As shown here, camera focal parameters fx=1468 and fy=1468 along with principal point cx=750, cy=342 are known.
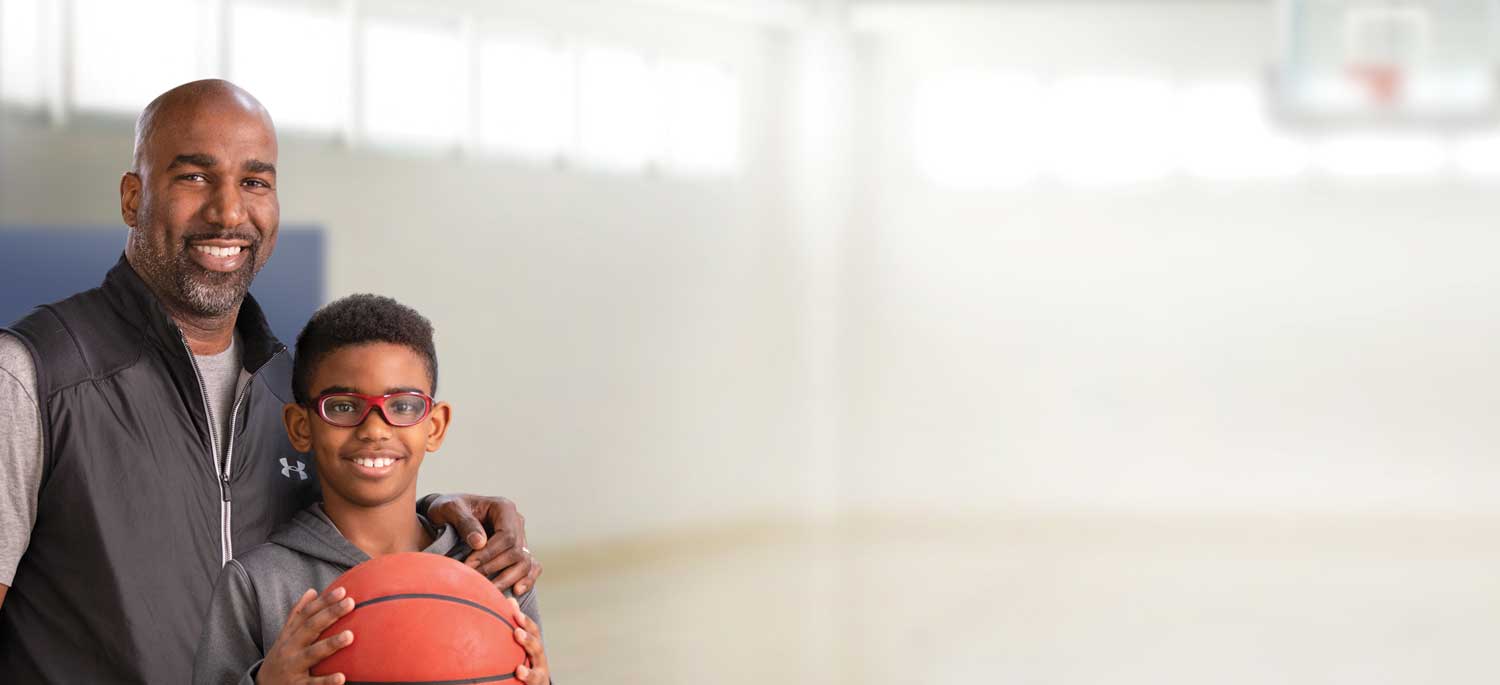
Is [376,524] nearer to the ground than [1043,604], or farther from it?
farther from it

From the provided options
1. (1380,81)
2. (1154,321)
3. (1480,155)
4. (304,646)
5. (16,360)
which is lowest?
(1154,321)

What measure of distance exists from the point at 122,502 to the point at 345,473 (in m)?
0.27

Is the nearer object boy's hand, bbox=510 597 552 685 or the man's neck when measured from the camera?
boy's hand, bbox=510 597 552 685

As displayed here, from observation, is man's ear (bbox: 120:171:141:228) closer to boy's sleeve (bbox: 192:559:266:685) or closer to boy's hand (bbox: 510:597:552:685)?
boy's sleeve (bbox: 192:559:266:685)

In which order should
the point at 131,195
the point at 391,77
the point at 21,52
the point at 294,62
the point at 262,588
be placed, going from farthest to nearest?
the point at 391,77 < the point at 294,62 < the point at 21,52 < the point at 131,195 < the point at 262,588

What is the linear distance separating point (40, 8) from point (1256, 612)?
5256mm

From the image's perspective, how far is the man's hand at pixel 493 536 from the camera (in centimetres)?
154

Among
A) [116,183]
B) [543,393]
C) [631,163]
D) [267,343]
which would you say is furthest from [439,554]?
[631,163]

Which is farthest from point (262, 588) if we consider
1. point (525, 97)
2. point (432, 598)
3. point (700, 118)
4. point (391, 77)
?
point (700, 118)

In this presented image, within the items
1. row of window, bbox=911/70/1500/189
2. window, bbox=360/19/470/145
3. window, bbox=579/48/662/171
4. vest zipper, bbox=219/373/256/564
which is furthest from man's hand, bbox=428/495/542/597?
row of window, bbox=911/70/1500/189

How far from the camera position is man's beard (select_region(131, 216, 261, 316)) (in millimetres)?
1577

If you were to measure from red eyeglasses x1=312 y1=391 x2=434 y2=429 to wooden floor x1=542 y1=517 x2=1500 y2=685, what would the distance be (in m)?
3.45

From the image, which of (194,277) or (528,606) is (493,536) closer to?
(528,606)

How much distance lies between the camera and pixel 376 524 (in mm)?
1499
